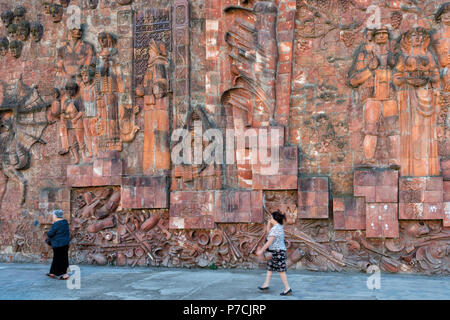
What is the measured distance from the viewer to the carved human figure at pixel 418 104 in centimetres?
1050

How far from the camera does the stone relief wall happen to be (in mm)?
10570

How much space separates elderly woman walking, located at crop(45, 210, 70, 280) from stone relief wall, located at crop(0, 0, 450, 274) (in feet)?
Result: 7.71

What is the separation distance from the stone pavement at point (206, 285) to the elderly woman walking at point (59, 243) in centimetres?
22

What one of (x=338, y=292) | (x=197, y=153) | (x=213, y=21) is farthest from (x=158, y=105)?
(x=338, y=292)

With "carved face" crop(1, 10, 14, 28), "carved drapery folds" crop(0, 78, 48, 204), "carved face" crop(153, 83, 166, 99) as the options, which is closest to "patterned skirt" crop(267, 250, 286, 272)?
"carved face" crop(153, 83, 166, 99)

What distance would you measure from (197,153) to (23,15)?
621 centimetres

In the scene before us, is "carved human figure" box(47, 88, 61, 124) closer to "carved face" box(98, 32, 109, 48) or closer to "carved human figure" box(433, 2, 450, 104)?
"carved face" box(98, 32, 109, 48)

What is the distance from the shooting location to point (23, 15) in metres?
13.7

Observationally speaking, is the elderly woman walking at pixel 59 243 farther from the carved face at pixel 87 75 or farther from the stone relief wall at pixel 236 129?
the carved face at pixel 87 75

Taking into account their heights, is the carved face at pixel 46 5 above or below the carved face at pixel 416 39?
above

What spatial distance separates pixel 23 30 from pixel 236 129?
636 cm

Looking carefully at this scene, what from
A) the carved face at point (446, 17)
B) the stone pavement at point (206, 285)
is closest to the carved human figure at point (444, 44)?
the carved face at point (446, 17)

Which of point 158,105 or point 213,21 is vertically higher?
point 213,21

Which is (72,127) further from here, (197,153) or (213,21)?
(213,21)
